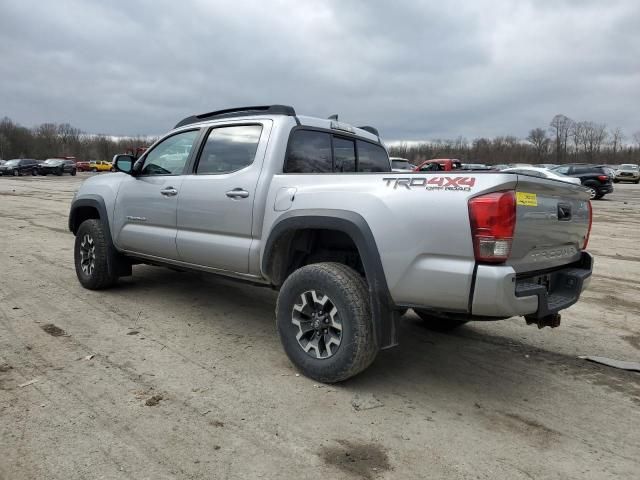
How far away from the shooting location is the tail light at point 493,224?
2.73m

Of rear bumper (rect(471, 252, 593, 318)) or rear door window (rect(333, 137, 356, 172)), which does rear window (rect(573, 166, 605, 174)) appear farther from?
rear bumper (rect(471, 252, 593, 318))

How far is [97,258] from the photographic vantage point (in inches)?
217

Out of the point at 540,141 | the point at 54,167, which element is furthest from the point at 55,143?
the point at 540,141

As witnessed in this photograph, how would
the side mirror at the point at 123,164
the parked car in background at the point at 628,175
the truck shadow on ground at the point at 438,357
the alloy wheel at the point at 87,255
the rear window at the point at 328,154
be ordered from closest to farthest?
the truck shadow on ground at the point at 438,357 → the rear window at the point at 328,154 → the side mirror at the point at 123,164 → the alloy wheel at the point at 87,255 → the parked car in background at the point at 628,175

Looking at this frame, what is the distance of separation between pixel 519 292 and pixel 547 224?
56cm

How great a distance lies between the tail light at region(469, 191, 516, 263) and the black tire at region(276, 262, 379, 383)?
88cm

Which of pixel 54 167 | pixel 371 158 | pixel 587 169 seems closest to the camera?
pixel 371 158

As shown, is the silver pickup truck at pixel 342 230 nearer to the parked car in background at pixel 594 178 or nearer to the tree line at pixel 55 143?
the parked car in background at pixel 594 178

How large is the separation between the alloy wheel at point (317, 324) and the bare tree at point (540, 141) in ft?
331

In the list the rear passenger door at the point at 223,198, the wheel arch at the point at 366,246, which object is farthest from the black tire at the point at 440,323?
the rear passenger door at the point at 223,198

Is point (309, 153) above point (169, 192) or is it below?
above

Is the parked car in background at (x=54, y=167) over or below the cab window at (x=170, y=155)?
over

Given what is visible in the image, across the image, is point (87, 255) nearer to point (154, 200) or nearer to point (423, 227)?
point (154, 200)

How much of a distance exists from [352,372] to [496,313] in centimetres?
103
